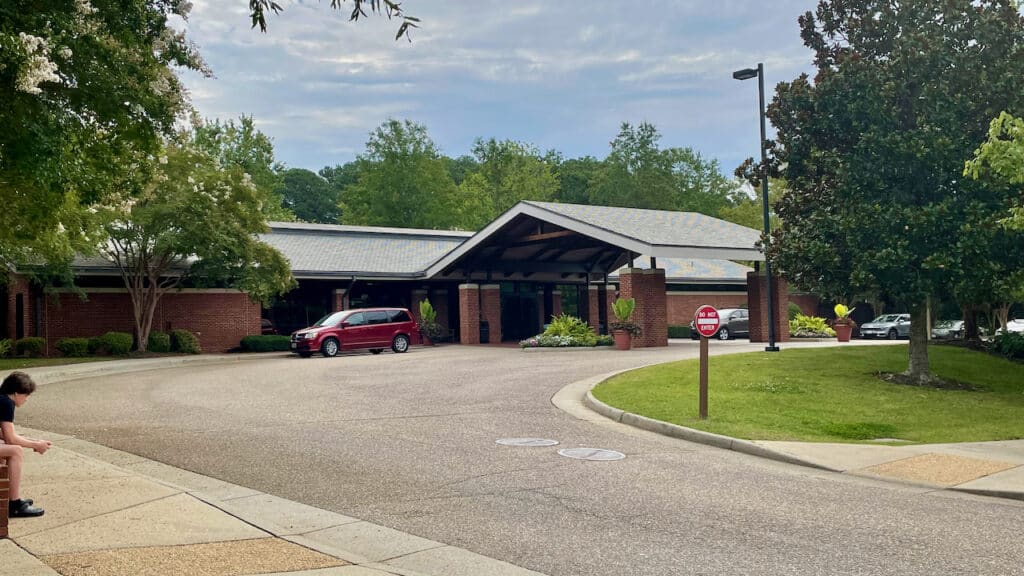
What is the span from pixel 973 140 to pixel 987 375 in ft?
17.6

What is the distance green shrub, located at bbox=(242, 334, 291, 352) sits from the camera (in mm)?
34969

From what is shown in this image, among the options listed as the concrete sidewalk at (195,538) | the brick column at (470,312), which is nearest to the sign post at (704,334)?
the concrete sidewalk at (195,538)

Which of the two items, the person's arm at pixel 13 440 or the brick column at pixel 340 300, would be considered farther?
the brick column at pixel 340 300

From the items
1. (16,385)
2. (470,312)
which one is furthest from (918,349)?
(470,312)

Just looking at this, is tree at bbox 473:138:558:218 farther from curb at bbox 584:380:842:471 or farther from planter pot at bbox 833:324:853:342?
curb at bbox 584:380:842:471

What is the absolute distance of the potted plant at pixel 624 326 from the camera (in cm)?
2988

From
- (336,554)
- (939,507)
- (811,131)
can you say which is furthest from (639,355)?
(336,554)

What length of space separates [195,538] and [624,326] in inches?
962

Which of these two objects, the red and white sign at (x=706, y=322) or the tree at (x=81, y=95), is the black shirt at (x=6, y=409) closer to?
the tree at (x=81, y=95)

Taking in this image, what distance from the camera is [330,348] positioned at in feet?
101

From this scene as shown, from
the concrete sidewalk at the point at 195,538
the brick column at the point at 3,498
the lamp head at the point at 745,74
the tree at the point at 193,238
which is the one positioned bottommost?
the concrete sidewalk at the point at 195,538

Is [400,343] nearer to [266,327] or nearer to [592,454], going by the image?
[266,327]

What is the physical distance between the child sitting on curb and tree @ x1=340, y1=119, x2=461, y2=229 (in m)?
66.7

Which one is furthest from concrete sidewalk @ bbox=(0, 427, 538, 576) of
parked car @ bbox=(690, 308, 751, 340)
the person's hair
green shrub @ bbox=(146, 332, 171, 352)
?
parked car @ bbox=(690, 308, 751, 340)
